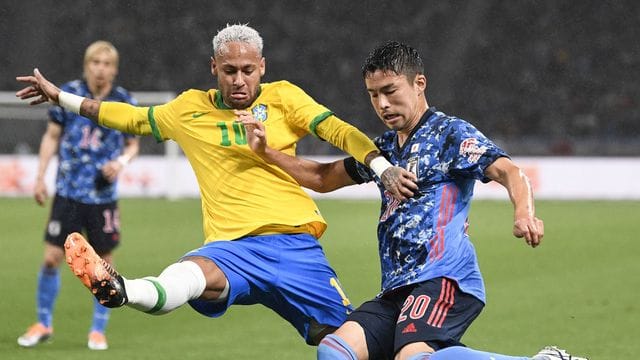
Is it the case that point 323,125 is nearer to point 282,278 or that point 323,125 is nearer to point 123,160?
point 282,278

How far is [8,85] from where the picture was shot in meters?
26.8

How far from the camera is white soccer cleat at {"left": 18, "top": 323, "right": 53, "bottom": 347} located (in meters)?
7.82

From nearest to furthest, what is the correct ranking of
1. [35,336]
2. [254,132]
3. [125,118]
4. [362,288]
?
[254,132], [125,118], [35,336], [362,288]

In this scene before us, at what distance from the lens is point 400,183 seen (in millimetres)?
4852

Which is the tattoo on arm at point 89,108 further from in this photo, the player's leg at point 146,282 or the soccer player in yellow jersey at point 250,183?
the player's leg at point 146,282

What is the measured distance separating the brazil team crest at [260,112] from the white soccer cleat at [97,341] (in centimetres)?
280

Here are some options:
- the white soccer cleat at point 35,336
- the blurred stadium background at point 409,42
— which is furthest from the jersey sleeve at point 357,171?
the blurred stadium background at point 409,42

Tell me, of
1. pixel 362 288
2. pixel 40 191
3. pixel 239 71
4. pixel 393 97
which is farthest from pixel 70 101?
pixel 362 288

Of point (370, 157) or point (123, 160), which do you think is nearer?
point (370, 157)

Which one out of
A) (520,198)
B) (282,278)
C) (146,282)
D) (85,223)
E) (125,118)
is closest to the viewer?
(520,198)

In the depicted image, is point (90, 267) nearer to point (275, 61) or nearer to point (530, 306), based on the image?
point (530, 306)

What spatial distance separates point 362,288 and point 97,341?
11.2 ft

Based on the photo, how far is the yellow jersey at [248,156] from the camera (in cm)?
556

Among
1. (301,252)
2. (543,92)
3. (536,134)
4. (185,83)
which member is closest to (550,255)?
(301,252)
